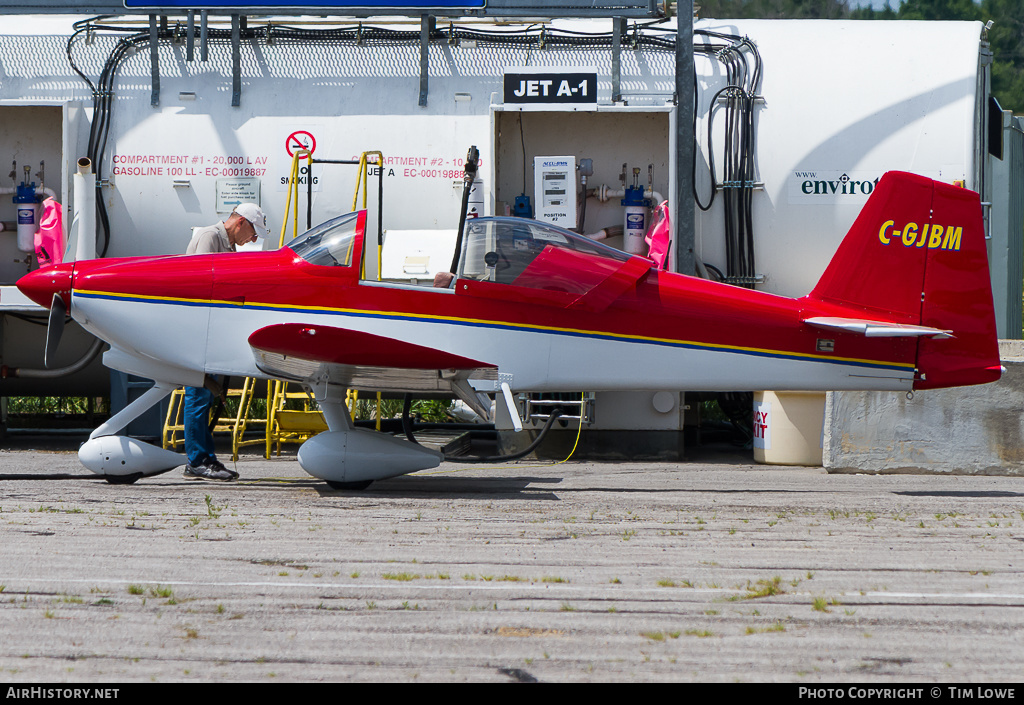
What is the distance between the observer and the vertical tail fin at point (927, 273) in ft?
23.0

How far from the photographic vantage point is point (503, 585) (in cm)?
424

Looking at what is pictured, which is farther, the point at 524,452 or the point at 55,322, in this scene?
the point at 524,452

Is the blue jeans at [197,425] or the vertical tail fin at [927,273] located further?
the blue jeans at [197,425]

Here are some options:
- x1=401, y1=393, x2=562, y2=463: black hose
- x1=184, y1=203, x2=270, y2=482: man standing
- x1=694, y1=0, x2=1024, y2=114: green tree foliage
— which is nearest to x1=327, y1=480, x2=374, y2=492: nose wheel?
x1=184, y1=203, x2=270, y2=482: man standing

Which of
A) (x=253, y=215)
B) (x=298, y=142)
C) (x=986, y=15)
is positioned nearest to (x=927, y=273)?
(x=253, y=215)

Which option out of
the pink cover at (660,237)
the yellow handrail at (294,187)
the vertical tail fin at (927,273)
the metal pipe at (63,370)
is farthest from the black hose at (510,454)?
the metal pipe at (63,370)

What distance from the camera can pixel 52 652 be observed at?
325 cm

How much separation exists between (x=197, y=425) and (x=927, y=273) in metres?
5.36

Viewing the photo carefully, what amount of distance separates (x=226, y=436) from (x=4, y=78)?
4481mm

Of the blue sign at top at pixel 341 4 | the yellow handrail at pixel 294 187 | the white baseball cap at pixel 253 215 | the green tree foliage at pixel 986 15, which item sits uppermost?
the green tree foliage at pixel 986 15

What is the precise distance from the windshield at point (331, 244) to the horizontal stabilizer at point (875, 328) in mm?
3100

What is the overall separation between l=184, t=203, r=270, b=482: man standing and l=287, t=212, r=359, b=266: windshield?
110 centimetres

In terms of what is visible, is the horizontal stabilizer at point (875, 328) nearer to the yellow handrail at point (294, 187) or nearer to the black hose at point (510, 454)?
the black hose at point (510, 454)

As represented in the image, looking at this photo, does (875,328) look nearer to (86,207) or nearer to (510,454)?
(510,454)
